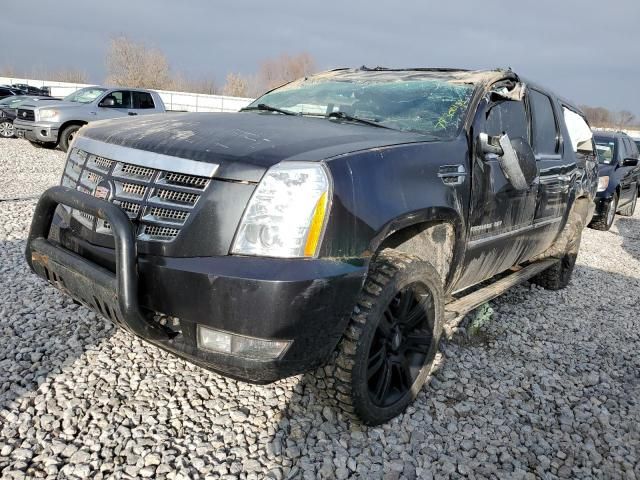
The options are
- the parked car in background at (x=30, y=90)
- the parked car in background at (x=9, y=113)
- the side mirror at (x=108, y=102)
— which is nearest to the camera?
the side mirror at (x=108, y=102)

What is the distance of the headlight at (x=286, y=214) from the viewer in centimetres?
192

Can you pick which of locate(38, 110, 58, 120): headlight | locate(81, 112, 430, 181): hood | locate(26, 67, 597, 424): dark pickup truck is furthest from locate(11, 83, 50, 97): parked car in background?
locate(26, 67, 597, 424): dark pickup truck

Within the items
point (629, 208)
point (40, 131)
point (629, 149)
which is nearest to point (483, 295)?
point (629, 149)

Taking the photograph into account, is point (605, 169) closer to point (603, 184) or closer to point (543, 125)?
point (603, 184)

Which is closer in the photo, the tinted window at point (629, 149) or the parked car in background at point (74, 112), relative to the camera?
the tinted window at point (629, 149)

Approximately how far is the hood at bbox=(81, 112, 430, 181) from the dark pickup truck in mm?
10

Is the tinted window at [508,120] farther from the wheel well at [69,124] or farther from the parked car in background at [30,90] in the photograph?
the parked car in background at [30,90]

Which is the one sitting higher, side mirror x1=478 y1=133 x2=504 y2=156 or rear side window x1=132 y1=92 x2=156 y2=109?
side mirror x1=478 y1=133 x2=504 y2=156

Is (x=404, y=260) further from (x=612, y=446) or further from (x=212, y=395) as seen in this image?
(x=612, y=446)

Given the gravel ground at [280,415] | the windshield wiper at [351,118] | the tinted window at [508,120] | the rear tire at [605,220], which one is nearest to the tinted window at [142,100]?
the gravel ground at [280,415]

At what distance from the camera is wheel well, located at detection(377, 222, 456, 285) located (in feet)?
8.49

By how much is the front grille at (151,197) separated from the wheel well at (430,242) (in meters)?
1.02

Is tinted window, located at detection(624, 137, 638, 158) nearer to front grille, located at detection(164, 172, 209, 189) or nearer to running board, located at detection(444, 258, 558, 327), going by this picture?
running board, located at detection(444, 258, 558, 327)

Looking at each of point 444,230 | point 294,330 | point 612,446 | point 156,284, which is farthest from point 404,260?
point 612,446
